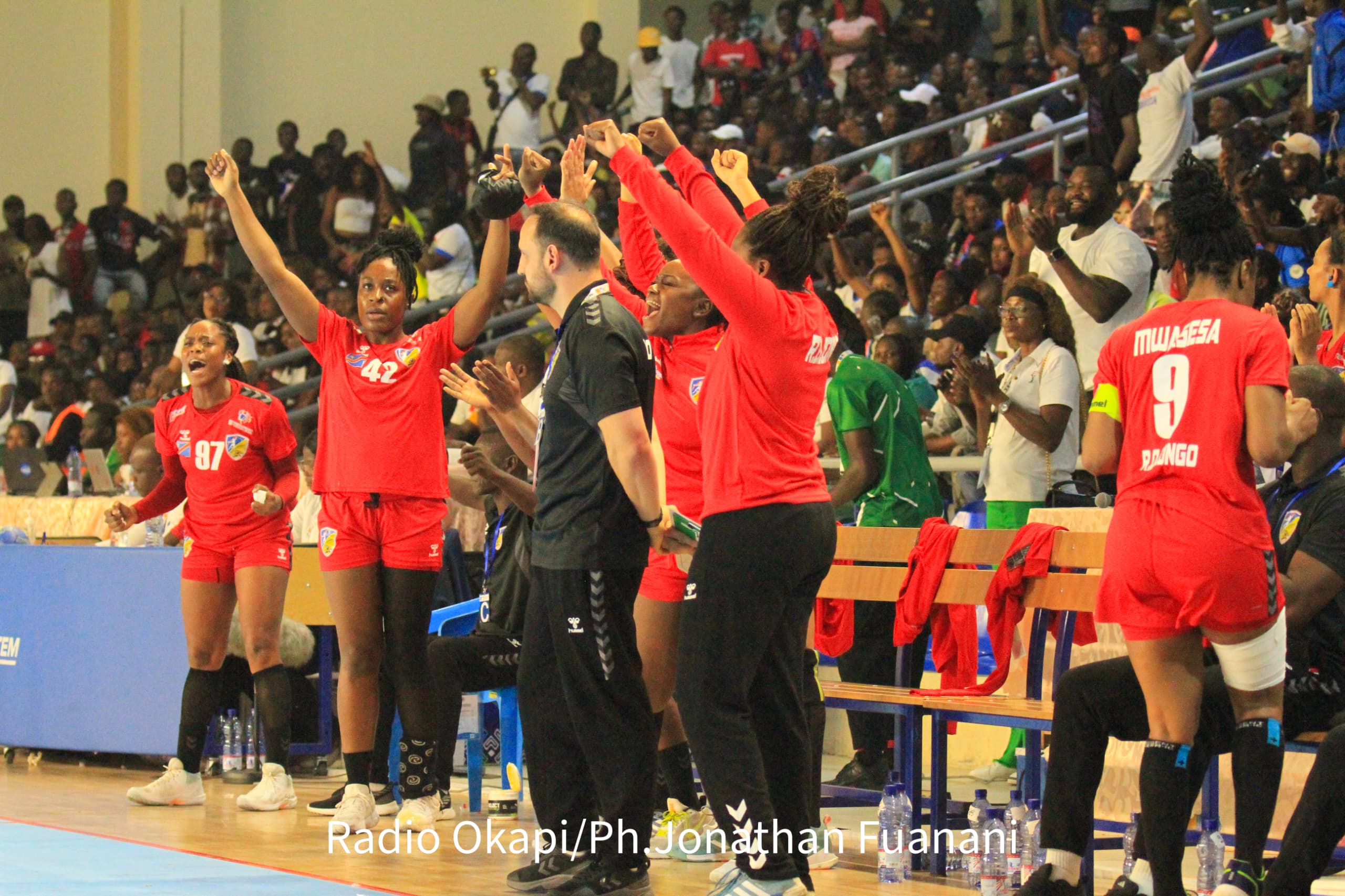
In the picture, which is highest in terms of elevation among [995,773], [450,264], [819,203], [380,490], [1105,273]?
[450,264]

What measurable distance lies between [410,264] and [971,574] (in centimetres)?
239

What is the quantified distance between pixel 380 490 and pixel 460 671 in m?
0.86

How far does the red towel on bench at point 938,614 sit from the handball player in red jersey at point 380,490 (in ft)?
5.49

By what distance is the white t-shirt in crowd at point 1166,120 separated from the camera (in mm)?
10094

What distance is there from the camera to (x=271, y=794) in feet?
21.6

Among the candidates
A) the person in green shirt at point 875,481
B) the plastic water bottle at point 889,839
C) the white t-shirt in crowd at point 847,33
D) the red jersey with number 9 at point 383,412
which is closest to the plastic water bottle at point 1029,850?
the plastic water bottle at point 889,839

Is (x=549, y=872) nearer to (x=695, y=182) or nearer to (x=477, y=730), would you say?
(x=695, y=182)

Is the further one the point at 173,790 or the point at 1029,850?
the point at 173,790

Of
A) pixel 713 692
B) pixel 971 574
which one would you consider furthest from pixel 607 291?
pixel 971 574

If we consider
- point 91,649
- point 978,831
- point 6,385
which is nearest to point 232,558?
point 91,649

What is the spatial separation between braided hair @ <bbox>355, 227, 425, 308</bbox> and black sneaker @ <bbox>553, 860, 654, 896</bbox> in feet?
8.10

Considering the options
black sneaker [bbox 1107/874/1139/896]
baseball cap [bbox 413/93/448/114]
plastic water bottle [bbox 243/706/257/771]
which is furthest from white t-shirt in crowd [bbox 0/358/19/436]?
black sneaker [bbox 1107/874/1139/896]

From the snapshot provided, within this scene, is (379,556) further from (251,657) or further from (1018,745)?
(1018,745)

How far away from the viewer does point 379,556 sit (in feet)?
19.9
